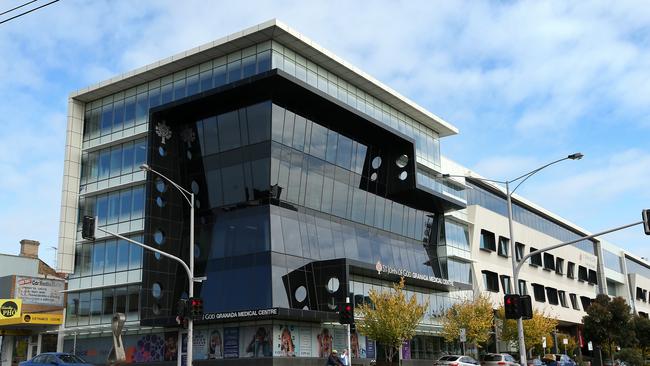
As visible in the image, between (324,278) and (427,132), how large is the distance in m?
21.5

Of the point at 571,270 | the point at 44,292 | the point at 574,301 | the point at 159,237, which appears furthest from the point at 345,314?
the point at 571,270

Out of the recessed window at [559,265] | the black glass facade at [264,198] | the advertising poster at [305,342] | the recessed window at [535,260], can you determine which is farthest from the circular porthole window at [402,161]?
the recessed window at [559,265]

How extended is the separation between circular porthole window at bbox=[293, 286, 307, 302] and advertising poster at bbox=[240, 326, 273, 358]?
241 centimetres

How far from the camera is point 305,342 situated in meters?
38.6

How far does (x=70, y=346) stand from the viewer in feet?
152

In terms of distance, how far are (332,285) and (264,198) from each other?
250 inches

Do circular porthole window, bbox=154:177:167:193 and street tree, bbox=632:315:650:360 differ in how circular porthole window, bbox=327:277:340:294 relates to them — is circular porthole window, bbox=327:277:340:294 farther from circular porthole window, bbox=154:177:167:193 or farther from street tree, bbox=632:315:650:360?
street tree, bbox=632:315:650:360

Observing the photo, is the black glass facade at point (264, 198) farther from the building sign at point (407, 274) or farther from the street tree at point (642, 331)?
the street tree at point (642, 331)

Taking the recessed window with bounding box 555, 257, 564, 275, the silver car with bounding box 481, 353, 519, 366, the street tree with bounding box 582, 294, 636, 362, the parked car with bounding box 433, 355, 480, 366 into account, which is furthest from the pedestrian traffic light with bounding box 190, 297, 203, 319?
the recessed window with bounding box 555, 257, 564, 275

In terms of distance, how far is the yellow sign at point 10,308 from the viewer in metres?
47.0

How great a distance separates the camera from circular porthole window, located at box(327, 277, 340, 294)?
3966 centimetres

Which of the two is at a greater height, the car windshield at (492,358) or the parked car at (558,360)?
the car windshield at (492,358)

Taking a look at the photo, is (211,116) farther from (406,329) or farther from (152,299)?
(406,329)

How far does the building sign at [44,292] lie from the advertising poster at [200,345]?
12760mm
